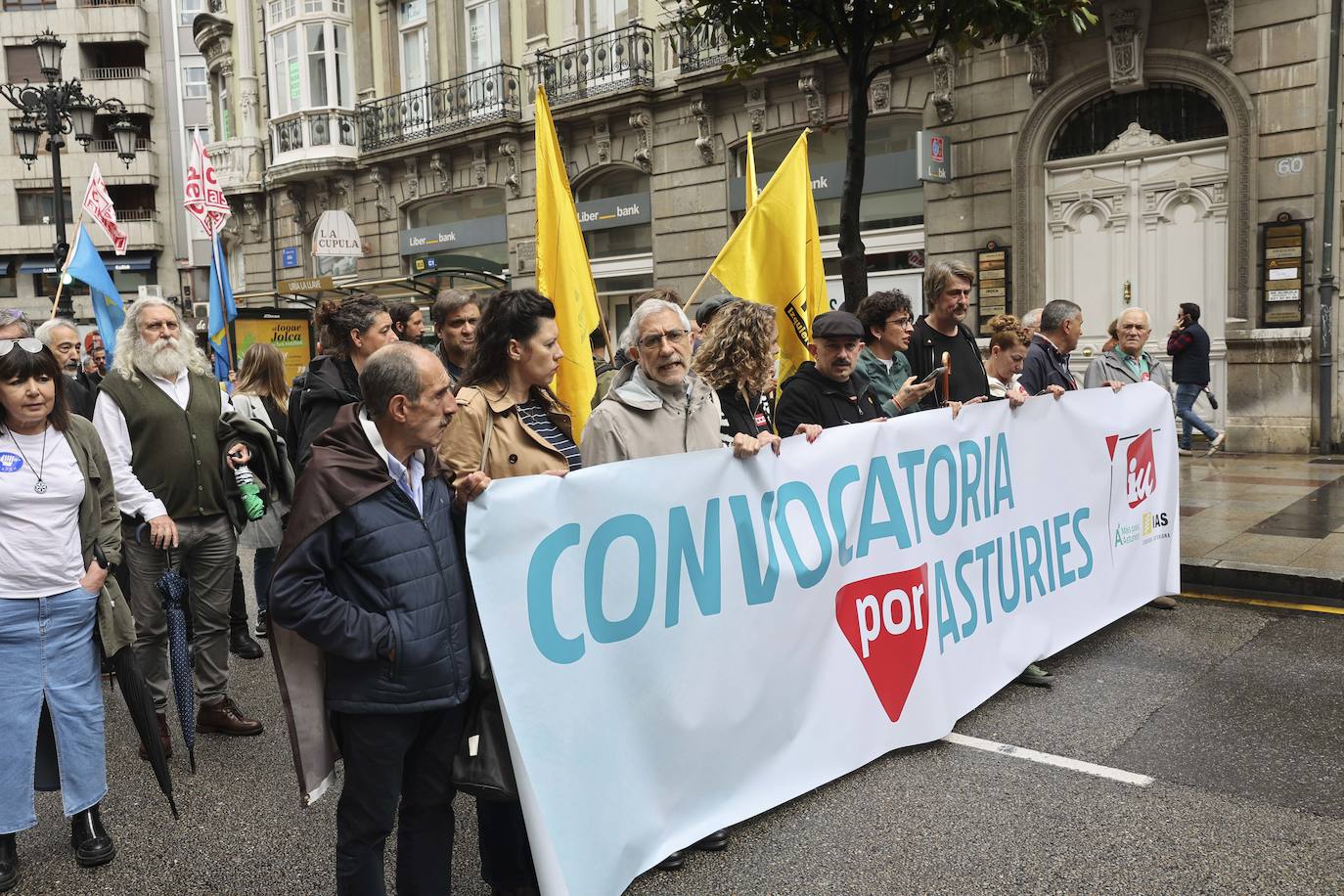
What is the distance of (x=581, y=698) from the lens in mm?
3139

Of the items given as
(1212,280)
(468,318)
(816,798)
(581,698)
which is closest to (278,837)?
(581,698)

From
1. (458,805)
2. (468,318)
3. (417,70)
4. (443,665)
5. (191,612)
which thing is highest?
(417,70)

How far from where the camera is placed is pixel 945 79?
14.8 metres

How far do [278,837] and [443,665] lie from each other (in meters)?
1.46

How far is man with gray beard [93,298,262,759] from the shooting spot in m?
4.62

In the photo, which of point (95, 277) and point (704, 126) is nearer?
point (95, 277)

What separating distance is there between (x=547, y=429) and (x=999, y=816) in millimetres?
2002

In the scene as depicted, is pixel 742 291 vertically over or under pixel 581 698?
over

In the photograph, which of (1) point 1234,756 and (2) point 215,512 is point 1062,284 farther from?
(2) point 215,512

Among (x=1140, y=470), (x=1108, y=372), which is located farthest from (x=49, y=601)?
(x=1108, y=372)

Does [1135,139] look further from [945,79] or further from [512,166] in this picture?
[512,166]

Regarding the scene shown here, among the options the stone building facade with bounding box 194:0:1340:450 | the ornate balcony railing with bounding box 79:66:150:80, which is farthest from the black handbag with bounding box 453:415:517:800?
the ornate balcony railing with bounding box 79:66:150:80

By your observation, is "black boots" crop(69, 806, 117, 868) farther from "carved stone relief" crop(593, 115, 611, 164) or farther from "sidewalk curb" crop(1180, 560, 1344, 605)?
"carved stone relief" crop(593, 115, 611, 164)

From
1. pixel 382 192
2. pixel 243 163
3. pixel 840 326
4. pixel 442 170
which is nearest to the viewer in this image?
pixel 840 326
